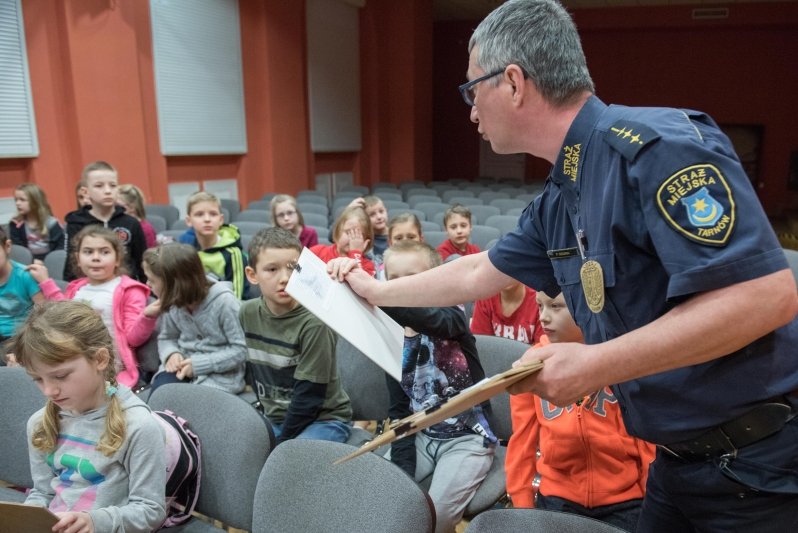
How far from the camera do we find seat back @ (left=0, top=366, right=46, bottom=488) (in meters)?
2.00

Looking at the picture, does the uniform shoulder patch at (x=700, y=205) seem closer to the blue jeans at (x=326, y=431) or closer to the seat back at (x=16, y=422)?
the blue jeans at (x=326, y=431)

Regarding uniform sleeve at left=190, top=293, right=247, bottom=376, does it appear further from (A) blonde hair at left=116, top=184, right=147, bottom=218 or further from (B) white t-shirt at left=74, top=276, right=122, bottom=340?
(A) blonde hair at left=116, top=184, right=147, bottom=218

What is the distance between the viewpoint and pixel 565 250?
1145 millimetres

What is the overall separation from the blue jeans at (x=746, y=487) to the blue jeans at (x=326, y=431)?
52.1 inches

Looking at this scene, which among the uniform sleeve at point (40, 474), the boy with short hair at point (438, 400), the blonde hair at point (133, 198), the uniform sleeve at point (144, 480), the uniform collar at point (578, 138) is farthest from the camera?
the blonde hair at point (133, 198)

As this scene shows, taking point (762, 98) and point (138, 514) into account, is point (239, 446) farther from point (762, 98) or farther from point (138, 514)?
point (762, 98)

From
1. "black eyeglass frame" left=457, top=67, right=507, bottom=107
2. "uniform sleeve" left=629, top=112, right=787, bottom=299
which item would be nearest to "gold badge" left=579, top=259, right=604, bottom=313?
"uniform sleeve" left=629, top=112, right=787, bottom=299

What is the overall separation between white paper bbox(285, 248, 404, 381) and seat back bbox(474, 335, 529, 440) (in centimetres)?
70

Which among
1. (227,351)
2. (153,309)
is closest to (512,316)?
A: (227,351)

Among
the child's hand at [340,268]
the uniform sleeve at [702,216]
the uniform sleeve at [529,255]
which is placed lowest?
the child's hand at [340,268]

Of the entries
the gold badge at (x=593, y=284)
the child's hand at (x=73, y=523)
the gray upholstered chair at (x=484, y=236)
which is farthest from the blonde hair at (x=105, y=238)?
the gray upholstered chair at (x=484, y=236)

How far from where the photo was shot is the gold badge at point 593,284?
0.99 meters

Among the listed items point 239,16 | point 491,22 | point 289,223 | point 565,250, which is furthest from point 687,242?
point 239,16

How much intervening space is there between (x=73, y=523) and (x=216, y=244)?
264 cm
